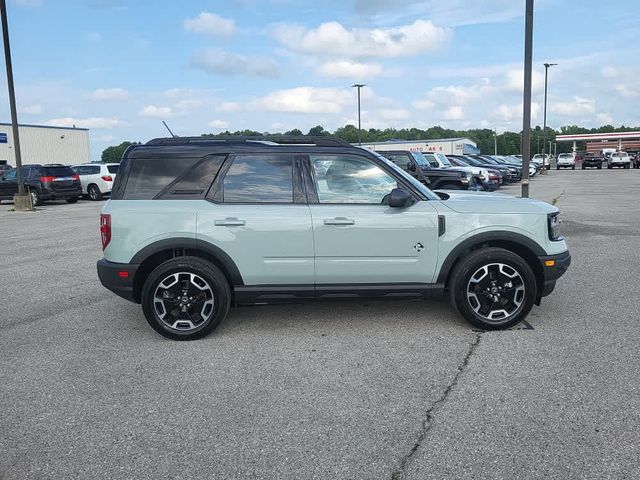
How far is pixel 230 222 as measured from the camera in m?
4.83

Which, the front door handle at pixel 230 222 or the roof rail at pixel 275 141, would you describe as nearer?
the front door handle at pixel 230 222

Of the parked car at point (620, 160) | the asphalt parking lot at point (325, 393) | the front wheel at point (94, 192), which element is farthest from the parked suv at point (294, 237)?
the parked car at point (620, 160)

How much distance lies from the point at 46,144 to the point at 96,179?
34.0m

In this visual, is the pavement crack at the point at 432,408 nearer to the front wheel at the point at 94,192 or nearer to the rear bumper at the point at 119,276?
the rear bumper at the point at 119,276

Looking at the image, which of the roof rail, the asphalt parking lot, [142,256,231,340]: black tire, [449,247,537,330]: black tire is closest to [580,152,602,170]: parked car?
the asphalt parking lot

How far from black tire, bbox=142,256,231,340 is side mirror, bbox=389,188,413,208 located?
166cm

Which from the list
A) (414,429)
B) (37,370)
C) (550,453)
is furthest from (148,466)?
(550,453)

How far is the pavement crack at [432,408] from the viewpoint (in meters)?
2.88

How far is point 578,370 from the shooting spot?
4078 millimetres

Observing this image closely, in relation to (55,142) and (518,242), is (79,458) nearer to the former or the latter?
(518,242)

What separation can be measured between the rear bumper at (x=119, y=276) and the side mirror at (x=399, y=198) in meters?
2.35

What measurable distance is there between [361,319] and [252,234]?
1.46 metres

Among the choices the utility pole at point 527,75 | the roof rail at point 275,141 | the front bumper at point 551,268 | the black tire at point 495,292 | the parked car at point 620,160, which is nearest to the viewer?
the black tire at point 495,292

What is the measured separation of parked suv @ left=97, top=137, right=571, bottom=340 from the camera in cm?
484
